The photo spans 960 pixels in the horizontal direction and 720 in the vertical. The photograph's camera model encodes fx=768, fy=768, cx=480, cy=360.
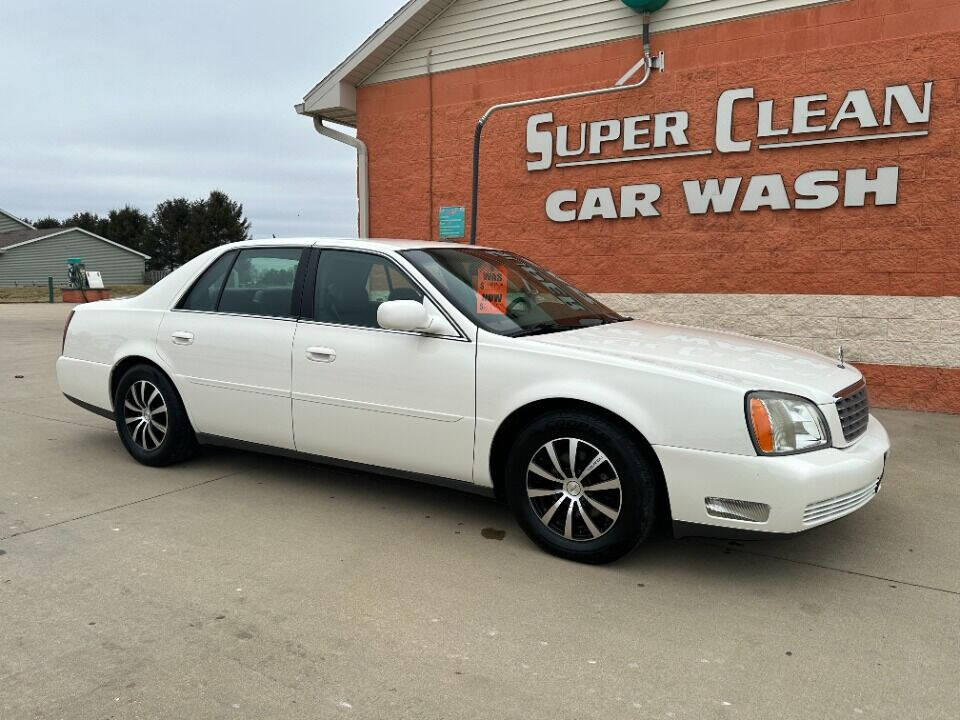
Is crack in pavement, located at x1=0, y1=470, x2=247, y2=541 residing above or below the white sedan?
below

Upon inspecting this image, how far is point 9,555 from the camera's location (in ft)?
12.0

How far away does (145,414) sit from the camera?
5137 mm

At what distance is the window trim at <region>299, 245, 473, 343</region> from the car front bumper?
1.21m

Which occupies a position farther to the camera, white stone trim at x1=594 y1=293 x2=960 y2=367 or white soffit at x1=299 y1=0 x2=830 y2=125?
white soffit at x1=299 y1=0 x2=830 y2=125

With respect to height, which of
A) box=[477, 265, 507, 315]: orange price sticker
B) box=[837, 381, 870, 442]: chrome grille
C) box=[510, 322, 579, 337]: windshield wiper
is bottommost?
box=[837, 381, 870, 442]: chrome grille

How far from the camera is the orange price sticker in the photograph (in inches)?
161

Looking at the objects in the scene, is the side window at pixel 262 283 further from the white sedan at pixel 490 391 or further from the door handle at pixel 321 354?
the door handle at pixel 321 354

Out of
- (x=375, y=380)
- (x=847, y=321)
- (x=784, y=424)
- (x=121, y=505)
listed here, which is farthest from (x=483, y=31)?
(x=784, y=424)

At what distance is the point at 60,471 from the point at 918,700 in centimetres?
499

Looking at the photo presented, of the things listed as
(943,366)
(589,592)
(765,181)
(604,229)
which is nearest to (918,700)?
(589,592)

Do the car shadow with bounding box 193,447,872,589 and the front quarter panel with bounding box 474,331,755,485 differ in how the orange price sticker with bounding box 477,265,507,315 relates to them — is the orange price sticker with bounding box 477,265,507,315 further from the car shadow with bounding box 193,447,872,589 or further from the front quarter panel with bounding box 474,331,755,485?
the car shadow with bounding box 193,447,872,589

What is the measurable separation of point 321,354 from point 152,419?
159 centimetres

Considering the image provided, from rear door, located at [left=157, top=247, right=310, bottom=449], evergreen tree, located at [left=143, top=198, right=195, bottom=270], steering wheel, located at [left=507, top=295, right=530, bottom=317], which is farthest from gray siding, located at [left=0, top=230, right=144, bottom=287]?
steering wheel, located at [left=507, top=295, right=530, bottom=317]

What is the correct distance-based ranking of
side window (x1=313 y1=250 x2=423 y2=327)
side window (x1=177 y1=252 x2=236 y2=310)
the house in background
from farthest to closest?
1. the house in background
2. side window (x1=177 y1=252 x2=236 y2=310)
3. side window (x1=313 y1=250 x2=423 y2=327)
